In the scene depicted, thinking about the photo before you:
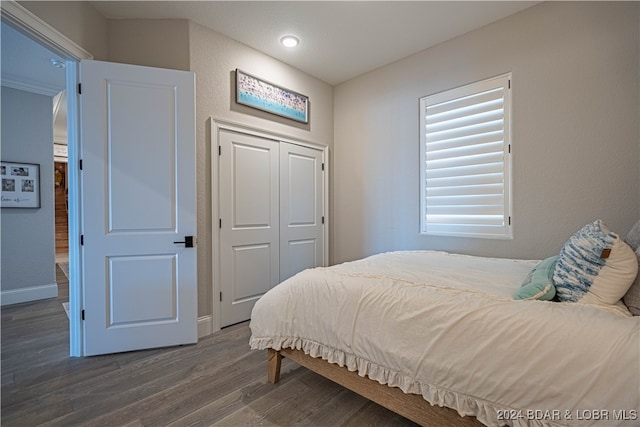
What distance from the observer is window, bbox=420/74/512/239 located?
258cm

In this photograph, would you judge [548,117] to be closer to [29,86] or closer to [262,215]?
[262,215]

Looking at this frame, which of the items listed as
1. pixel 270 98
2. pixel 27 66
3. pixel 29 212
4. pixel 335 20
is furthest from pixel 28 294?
pixel 335 20

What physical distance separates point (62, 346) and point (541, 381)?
330 cm

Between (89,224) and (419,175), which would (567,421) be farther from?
(89,224)

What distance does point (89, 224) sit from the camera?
2.21m

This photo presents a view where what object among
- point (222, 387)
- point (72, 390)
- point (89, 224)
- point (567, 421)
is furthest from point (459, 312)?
point (89, 224)

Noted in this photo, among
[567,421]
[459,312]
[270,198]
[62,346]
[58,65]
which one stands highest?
[58,65]

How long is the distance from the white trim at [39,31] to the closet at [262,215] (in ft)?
3.79

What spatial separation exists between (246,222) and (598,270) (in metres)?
2.65

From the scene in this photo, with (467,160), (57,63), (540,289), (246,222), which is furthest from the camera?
(57,63)

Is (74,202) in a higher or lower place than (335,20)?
lower

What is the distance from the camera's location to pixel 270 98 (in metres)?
3.18

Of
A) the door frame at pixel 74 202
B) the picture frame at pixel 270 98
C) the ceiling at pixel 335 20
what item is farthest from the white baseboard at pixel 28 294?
the picture frame at pixel 270 98

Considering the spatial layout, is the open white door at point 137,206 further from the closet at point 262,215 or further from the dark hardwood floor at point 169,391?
the closet at point 262,215
